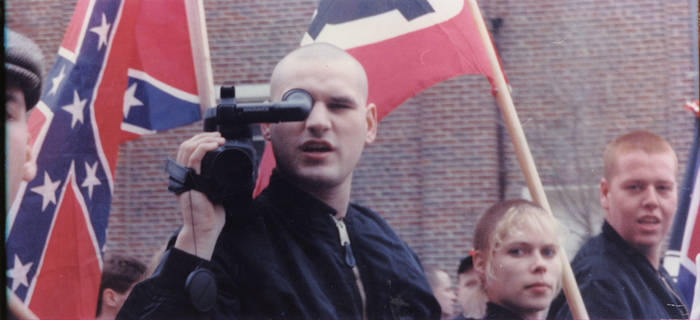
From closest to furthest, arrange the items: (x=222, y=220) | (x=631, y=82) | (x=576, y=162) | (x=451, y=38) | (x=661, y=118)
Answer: (x=222, y=220) < (x=451, y=38) < (x=661, y=118) < (x=576, y=162) < (x=631, y=82)

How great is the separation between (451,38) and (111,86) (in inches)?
40.3

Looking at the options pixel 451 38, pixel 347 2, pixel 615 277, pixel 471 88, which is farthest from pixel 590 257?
pixel 471 88

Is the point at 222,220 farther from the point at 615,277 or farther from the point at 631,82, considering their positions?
the point at 631,82

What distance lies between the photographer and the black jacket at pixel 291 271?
1.40 m

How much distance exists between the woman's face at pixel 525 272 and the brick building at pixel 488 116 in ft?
4.09

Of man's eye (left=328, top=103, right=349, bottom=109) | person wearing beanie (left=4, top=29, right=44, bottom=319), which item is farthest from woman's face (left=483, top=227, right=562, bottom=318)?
person wearing beanie (left=4, top=29, right=44, bottom=319)

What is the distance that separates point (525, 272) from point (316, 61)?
2.32 feet

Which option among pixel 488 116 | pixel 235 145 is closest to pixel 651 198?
pixel 235 145

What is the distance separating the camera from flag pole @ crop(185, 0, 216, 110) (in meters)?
2.10

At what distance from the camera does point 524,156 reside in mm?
2164

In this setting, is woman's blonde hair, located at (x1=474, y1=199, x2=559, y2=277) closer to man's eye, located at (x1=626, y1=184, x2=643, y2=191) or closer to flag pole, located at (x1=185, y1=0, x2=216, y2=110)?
man's eye, located at (x1=626, y1=184, x2=643, y2=191)

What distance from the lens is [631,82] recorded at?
5.02 metres

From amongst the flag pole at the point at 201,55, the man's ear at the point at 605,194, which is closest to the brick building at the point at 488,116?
the man's ear at the point at 605,194

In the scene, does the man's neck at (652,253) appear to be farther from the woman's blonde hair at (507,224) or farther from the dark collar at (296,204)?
the dark collar at (296,204)
